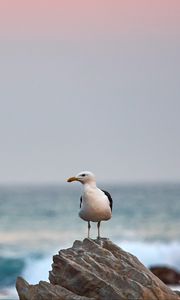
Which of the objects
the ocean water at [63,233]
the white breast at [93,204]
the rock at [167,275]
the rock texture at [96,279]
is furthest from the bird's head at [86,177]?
the rock at [167,275]

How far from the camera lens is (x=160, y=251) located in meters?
62.4

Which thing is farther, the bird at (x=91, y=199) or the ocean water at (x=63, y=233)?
the ocean water at (x=63, y=233)

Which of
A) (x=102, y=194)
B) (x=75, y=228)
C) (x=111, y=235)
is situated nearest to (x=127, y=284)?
(x=102, y=194)

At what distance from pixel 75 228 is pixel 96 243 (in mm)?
60293

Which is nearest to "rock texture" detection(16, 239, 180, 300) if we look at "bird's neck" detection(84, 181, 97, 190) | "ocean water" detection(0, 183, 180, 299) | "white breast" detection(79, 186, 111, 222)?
"white breast" detection(79, 186, 111, 222)

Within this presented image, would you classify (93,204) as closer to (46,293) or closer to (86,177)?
(86,177)

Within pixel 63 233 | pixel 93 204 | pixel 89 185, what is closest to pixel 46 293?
pixel 93 204

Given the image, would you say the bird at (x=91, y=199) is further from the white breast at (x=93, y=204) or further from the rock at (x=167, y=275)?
the rock at (x=167, y=275)

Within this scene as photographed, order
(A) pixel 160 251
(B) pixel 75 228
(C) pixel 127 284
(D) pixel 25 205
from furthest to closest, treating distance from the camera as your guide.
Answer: (D) pixel 25 205
(B) pixel 75 228
(A) pixel 160 251
(C) pixel 127 284

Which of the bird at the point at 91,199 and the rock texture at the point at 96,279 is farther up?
the bird at the point at 91,199

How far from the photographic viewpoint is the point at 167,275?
41.5 m

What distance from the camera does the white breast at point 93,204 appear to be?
19547mm

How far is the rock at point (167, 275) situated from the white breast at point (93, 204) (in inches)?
829

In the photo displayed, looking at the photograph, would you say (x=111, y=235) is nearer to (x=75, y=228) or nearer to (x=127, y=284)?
(x=75, y=228)
